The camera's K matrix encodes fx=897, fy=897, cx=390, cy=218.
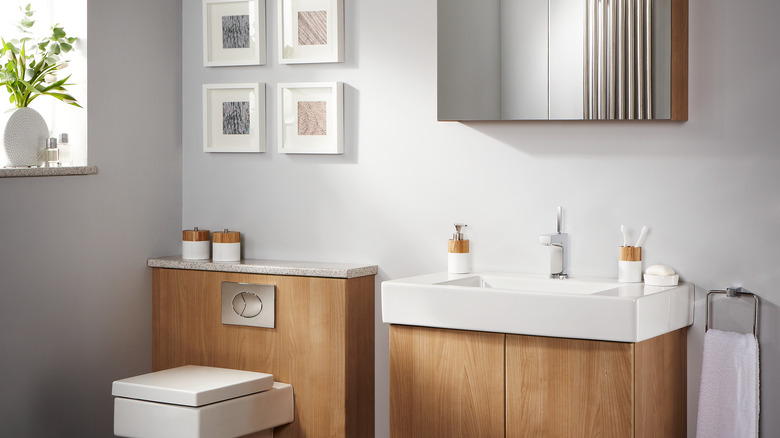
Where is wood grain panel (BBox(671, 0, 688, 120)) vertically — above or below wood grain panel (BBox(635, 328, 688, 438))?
above

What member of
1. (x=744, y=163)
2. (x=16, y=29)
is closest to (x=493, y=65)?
(x=744, y=163)

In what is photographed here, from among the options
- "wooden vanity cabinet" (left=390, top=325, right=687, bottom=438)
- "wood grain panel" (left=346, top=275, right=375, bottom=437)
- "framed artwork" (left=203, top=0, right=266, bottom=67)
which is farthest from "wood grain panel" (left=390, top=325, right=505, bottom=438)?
"framed artwork" (left=203, top=0, right=266, bottom=67)

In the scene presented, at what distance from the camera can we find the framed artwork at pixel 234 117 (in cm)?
324

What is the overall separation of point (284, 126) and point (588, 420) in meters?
1.49

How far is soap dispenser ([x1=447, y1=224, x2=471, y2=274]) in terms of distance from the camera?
288cm

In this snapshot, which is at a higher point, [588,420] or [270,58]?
[270,58]

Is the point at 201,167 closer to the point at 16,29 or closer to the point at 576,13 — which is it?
the point at 16,29

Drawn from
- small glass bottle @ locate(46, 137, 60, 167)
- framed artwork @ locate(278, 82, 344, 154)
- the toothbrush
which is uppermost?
framed artwork @ locate(278, 82, 344, 154)

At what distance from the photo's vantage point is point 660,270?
259 centimetres

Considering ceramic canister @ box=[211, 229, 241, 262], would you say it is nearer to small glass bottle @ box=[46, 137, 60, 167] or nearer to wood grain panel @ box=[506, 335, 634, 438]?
small glass bottle @ box=[46, 137, 60, 167]

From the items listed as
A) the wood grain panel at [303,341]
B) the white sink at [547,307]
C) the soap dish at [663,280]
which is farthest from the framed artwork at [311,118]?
the soap dish at [663,280]

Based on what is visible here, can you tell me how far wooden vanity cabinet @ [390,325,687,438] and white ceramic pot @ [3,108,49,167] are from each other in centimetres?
126

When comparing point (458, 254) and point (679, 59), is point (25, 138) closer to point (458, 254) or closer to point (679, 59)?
point (458, 254)

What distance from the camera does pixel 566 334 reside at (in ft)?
7.79
